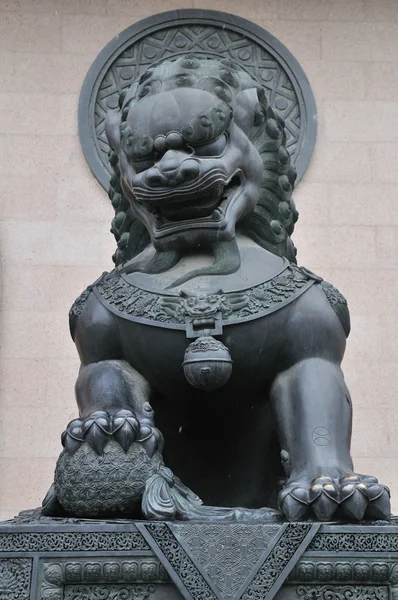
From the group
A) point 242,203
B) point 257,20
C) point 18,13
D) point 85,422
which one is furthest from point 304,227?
point 85,422

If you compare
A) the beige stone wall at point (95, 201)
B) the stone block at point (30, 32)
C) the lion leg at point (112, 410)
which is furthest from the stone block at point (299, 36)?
the lion leg at point (112, 410)

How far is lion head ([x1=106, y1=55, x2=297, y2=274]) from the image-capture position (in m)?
2.96

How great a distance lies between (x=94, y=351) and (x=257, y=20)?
5.03 m

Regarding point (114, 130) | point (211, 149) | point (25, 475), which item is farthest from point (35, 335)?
point (211, 149)

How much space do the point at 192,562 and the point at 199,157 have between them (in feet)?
3.44

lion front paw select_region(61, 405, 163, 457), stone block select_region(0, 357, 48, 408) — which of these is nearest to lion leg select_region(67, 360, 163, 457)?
lion front paw select_region(61, 405, 163, 457)

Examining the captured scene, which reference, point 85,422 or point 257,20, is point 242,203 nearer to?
point 85,422

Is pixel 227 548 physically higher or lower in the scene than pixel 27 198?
lower

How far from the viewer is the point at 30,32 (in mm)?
7426

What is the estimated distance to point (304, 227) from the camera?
22.9 feet

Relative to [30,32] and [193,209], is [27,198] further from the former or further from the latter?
[193,209]

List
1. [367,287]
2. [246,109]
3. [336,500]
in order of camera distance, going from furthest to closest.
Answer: [367,287], [246,109], [336,500]

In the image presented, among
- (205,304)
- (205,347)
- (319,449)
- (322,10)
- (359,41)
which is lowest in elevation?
(319,449)

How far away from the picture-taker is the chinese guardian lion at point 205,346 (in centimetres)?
266
